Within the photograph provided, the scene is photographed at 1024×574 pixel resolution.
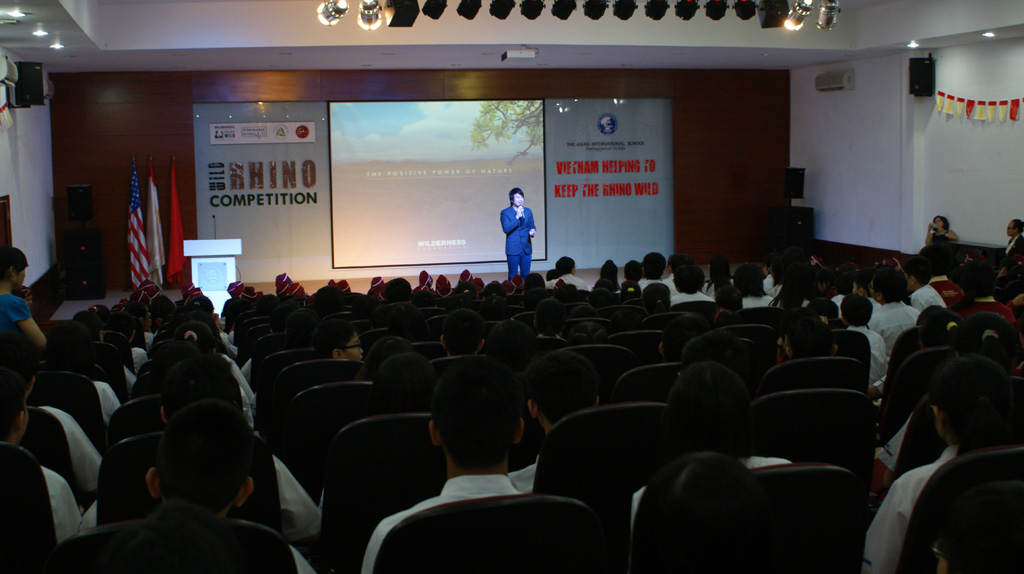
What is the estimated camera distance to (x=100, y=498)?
7.71 ft

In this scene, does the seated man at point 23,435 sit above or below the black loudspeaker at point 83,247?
below

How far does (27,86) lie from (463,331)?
776 cm

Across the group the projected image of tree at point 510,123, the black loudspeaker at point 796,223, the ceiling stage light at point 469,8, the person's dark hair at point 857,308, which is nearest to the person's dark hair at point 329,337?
the person's dark hair at point 857,308

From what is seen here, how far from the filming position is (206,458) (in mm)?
1869

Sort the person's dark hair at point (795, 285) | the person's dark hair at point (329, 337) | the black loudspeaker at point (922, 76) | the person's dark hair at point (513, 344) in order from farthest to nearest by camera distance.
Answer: the black loudspeaker at point (922, 76) < the person's dark hair at point (795, 285) < the person's dark hair at point (329, 337) < the person's dark hair at point (513, 344)

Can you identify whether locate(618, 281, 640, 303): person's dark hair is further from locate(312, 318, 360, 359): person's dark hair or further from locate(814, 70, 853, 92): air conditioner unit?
locate(814, 70, 853, 92): air conditioner unit

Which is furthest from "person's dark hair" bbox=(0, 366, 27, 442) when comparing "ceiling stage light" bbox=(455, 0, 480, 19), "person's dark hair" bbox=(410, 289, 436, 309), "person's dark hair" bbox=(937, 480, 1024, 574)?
"ceiling stage light" bbox=(455, 0, 480, 19)

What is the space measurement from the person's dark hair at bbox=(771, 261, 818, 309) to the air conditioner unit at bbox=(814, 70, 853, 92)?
8.39 m

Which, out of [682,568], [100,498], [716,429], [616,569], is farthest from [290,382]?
[682,568]

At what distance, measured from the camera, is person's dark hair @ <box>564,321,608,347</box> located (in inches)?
163

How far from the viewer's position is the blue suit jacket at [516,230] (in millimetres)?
11688

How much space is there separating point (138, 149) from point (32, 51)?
2613 millimetres

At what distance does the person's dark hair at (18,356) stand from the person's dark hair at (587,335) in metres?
2.25

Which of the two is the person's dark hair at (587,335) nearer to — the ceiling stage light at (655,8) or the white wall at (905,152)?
the ceiling stage light at (655,8)
